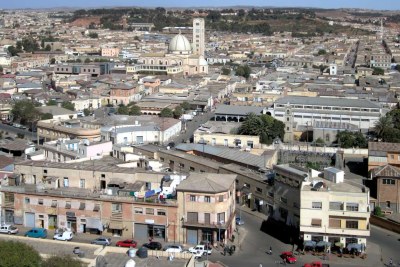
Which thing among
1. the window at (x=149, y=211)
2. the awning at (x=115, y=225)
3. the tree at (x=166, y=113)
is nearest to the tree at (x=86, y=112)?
the tree at (x=166, y=113)

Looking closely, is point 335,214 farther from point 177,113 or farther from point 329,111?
point 177,113

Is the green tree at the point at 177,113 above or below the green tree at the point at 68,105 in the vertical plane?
below

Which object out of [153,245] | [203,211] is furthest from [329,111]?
[153,245]

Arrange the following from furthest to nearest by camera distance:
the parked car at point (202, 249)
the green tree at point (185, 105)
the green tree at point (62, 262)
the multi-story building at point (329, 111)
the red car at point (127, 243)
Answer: the green tree at point (185, 105), the multi-story building at point (329, 111), the red car at point (127, 243), the parked car at point (202, 249), the green tree at point (62, 262)

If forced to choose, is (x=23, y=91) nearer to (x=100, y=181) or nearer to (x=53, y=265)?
(x=100, y=181)

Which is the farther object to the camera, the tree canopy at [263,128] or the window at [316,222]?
the tree canopy at [263,128]

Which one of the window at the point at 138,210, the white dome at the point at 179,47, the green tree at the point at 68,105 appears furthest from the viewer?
the white dome at the point at 179,47

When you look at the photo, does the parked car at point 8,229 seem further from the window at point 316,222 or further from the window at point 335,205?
the window at point 335,205

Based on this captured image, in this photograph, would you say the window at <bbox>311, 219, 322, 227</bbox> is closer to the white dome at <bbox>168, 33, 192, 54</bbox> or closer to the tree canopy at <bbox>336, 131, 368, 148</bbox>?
the tree canopy at <bbox>336, 131, 368, 148</bbox>
